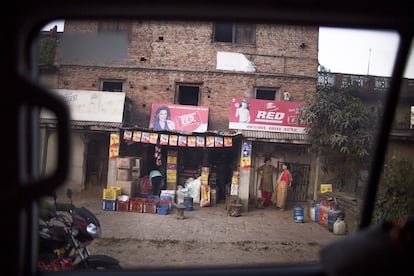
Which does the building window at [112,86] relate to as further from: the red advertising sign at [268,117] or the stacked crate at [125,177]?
the red advertising sign at [268,117]

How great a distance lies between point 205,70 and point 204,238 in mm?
6747

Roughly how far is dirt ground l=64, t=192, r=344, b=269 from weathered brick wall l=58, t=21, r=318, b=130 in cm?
397

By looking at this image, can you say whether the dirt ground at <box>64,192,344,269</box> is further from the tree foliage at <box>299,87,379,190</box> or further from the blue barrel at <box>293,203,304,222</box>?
the tree foliage at <box>299,87,379,190</box>

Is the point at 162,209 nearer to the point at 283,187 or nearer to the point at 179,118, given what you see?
the point at 179,118

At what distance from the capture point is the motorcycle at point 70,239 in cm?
269

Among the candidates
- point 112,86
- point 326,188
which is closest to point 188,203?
point 326,188

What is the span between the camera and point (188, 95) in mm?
11641

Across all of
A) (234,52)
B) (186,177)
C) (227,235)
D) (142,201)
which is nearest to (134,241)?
(227,235)

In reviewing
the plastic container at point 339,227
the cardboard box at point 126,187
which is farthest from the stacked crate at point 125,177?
the plastic container at point 339,227

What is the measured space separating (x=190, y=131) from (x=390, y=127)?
9.00 meters

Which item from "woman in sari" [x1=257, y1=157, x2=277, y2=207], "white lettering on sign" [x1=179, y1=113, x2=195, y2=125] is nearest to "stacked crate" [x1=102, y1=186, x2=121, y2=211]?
"white lettering on sign" [x1=179, y1=113, x2=195, y2=125]

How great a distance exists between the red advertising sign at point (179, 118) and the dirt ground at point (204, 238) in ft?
9.68

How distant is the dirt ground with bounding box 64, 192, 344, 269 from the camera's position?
4.90 m

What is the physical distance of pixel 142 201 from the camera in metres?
8.52
